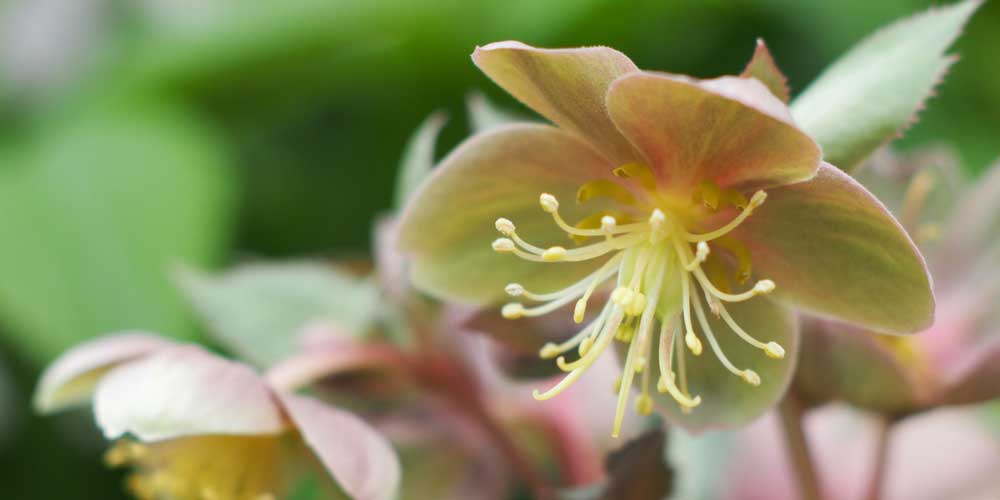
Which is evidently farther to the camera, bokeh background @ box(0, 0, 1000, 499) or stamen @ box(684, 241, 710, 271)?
bokeh background @ box(0, 0, 1000, 499)

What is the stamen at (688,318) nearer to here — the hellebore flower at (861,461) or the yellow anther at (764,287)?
the yellow anther at (764,287)

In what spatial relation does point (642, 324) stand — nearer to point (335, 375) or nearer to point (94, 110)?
point (335, 375)

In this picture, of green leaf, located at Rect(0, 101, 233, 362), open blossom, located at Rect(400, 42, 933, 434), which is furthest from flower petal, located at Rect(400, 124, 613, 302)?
green leaf, located at Rect(0, 101, 233, 362)

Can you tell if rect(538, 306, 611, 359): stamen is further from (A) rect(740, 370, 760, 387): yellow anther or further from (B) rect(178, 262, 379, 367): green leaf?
(B) rect(178, 262, 379, 367): green leaf

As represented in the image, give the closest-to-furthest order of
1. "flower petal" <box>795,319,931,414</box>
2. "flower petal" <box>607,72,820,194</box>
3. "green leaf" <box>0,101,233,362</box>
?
1. "flower petal" <box>607,72,820,194</box>
2. "flower petal" <box>795,319,931,414</box>
3. "green leaf" <box>0,101,233,362</box>

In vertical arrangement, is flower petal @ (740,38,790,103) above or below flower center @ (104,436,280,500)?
above

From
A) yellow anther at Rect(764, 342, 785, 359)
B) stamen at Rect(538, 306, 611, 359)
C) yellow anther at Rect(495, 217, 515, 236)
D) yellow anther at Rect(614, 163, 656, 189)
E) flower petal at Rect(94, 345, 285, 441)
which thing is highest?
flower petal at Rect(94, 345, 285, 441)

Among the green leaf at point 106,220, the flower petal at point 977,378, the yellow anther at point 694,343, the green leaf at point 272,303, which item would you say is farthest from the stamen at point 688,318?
the green leaf at point 106,220

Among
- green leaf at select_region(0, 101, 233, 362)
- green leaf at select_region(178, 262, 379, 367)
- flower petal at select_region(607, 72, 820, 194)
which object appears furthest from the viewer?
green leaf at select_region(0, 101, 233, 362)
